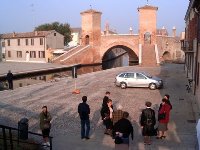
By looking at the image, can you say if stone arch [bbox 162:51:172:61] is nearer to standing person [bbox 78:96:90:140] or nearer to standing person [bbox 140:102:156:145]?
standing person [bbox 78:96:90:140]

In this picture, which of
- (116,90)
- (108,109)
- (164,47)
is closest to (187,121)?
(108,109)

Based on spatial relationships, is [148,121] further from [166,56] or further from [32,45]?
[32,45]

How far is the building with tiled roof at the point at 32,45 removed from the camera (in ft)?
196

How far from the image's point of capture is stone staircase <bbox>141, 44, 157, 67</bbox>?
44622 millimetres

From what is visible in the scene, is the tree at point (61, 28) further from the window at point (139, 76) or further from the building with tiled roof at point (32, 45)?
the window at point (139, 76)

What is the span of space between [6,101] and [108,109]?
10073 mm

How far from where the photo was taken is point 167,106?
37.8 feet

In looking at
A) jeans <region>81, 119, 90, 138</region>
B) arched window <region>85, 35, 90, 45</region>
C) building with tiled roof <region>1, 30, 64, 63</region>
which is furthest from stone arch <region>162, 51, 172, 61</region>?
jeans <region>81, 119, 90, 138</region>

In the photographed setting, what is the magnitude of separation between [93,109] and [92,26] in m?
36.2

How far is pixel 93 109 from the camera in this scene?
57.3 ft

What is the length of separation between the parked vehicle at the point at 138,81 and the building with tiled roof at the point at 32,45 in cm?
3582

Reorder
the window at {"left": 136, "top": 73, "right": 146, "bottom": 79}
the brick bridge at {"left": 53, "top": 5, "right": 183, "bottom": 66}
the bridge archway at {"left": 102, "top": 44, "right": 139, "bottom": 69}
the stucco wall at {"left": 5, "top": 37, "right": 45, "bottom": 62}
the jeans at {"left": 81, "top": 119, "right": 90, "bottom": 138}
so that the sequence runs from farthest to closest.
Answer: the stucco wall at {"left": 5, "top": 37, "right": 45, "bottom": 62}, the bridge archway at {"left": 102, "top": 44, "right": 139, "bottom": 69}, the brick bridge at {"left": 53, "top": 5, "right": 183, "bottom": 66}, the window at {"left": 136, "top": 73, "right": 146, "bottom": 79}, the jeans at {"left": 81, "top": 119, "right": 90, "bottom": 138}

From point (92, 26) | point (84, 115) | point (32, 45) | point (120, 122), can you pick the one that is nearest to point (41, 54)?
point (32, 45)

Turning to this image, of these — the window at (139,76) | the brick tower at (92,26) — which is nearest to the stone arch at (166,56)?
the brick tower at (92,26)
